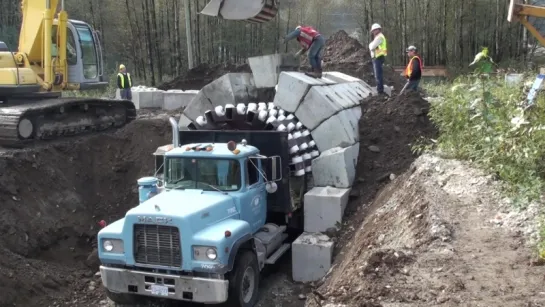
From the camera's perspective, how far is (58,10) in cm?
1212

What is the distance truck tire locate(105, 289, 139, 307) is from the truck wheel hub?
4.54ft

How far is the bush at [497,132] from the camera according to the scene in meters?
6.42

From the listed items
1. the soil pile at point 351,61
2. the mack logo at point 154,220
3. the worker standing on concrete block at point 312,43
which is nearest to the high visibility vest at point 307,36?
the worker standing on concrete block at point 312,43

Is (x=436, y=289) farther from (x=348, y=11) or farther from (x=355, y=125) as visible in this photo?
(x=348, y=11)

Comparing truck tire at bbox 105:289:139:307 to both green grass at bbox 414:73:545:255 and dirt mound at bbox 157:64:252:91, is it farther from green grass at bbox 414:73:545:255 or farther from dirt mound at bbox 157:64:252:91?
dirt mound at bbox 157:64:252:91

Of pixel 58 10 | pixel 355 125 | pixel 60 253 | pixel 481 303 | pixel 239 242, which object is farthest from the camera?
pixel 58 10

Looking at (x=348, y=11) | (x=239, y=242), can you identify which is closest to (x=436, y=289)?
(x=239, y=242)

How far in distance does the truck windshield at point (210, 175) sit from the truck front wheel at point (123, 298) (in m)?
1.52

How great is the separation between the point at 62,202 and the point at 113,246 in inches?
151

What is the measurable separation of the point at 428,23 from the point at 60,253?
21.7 m

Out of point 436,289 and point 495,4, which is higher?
point 495,4

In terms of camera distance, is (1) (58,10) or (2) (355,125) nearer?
(2) (355,125)

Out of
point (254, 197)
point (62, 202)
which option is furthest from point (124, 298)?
point (62, 202)

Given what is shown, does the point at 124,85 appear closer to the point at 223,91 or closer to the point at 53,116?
the point at 53,116
